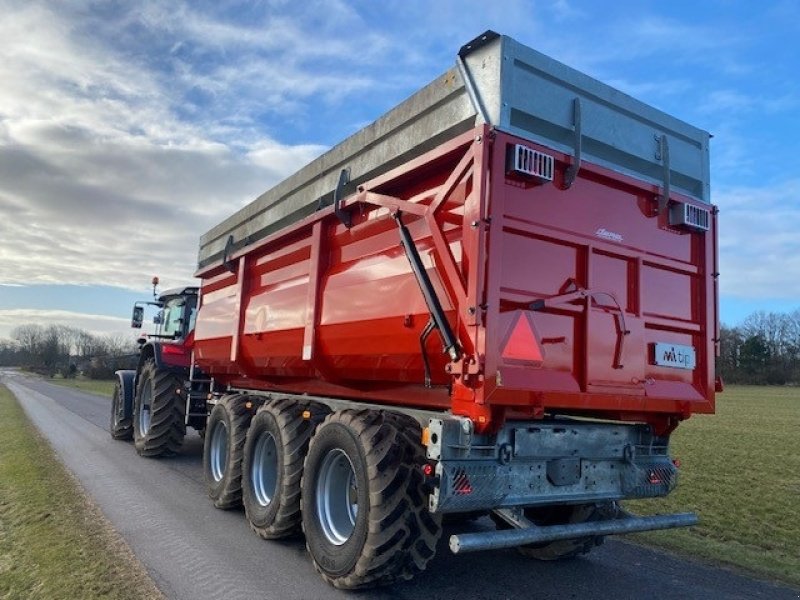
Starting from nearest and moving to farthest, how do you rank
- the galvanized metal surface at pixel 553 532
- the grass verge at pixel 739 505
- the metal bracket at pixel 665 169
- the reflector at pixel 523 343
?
1. the galvanized metal surface at pixel 553 532
2. the reflector at pixel 523 343
3. the metal bracket at pixel 665 169
4. the grass verge at pixel 739 505

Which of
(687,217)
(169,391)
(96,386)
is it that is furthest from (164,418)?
(96,386)

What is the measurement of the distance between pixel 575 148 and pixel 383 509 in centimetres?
276

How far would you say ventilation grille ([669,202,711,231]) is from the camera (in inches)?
205

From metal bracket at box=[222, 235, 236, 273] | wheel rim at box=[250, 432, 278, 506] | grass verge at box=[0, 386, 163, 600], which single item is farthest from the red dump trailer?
metal bracket at box=[222, 235, 236, 273]

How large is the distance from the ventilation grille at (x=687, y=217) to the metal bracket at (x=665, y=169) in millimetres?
103

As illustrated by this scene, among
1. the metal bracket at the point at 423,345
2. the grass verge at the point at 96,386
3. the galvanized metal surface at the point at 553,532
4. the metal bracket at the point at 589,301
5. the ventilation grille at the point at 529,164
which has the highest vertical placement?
the ventilation grille at the point at 529,164

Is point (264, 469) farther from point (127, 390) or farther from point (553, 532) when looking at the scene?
point (127, 390)

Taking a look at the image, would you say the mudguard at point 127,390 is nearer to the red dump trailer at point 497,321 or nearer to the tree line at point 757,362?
the red dump trailer at point 497,321

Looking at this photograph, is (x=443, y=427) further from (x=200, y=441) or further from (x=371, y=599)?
(x=200, y=441)

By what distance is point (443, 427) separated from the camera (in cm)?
397

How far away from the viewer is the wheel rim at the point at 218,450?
7.46 m

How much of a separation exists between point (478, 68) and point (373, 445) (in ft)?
8.50

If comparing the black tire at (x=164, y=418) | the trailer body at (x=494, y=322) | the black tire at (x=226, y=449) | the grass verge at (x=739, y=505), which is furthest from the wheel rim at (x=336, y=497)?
the black tire at (x=164, y=418)

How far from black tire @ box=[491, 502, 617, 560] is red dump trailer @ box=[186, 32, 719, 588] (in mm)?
17
